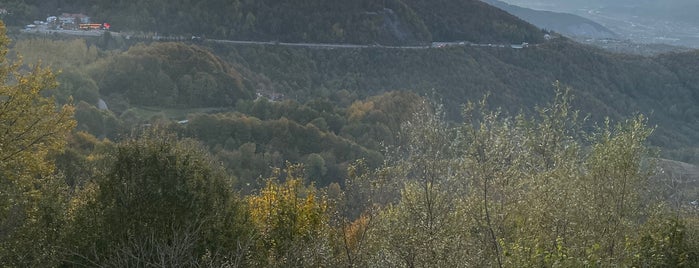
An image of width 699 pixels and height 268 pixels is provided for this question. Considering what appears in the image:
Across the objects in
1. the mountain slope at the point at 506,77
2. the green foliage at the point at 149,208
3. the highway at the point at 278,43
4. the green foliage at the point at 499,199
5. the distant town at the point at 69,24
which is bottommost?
the mountain slope at the point at 506,77

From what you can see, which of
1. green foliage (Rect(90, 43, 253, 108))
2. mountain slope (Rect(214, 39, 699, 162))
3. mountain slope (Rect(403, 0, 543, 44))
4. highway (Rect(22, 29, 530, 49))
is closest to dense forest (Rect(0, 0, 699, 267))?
green foliage (Rect(90, 43, 253, 108))

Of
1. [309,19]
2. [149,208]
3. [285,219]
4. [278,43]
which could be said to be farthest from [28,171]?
[309,19]

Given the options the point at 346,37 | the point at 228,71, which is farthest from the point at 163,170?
the point at 346,37

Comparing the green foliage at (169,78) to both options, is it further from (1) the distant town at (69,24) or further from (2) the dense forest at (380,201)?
(2) the dense forest at (380,201)

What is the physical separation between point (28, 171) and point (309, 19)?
91.4 m

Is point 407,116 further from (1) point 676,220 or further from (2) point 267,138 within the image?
(1) point 676,220

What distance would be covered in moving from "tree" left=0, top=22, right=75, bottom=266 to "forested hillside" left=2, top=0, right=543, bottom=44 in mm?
78933

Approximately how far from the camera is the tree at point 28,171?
14117 millimetres

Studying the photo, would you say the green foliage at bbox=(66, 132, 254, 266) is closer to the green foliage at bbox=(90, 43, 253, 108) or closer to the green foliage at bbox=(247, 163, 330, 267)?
the green foliage at bbox=(247, 163, 330, 267)

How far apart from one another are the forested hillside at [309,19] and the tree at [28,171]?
7893 cm

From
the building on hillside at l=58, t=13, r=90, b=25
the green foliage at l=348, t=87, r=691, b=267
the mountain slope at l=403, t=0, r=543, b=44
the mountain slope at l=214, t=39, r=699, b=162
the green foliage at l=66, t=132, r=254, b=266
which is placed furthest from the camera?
the mountain slope at l=403, t=0, r=543, b=44

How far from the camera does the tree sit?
46.3 feet

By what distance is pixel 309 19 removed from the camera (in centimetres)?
10612

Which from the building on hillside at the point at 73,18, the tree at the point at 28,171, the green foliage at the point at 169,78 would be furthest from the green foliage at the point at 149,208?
the building on hillside at the point at 73,18
